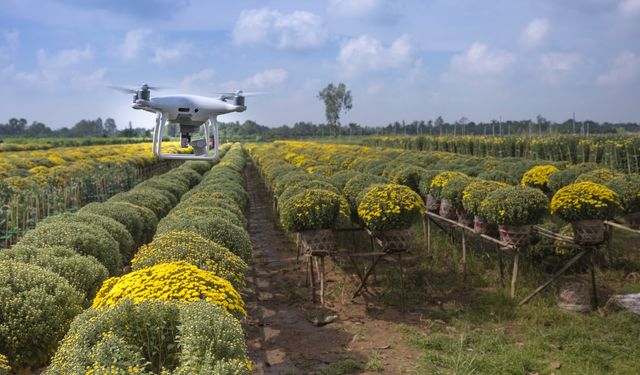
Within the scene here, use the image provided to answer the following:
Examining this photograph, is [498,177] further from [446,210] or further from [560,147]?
[560,147]

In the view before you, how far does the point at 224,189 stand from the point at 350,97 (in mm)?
85448

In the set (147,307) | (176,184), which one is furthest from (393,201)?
(176,184)

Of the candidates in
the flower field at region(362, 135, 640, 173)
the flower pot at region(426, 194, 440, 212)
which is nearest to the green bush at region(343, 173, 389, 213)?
the flower pot at region(426, 194, 440, 212)

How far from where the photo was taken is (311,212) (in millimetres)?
10180

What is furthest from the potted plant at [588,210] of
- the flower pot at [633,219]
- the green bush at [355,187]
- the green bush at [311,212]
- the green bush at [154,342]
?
the green bush at [154,342]

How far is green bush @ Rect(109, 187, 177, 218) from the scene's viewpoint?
14.3 meters

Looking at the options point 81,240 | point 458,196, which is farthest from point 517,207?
point 81,240

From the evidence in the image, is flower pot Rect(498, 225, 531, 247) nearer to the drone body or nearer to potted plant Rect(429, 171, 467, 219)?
potted plant Rect(429, 171, 467, 219)

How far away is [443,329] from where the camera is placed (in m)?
9.23

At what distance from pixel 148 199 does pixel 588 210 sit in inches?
425

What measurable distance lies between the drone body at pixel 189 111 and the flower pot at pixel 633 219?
8.72 metres

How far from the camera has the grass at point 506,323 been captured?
7566mm

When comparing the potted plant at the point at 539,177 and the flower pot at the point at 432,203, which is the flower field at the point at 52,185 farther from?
the potted plant at the point at 539,177

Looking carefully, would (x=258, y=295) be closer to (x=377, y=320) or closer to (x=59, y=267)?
(x=377, y=320)
